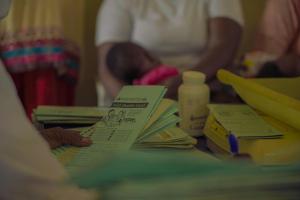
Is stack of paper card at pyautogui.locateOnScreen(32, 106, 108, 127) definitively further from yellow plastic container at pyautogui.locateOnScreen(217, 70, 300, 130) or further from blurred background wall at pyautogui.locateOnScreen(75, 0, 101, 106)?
blurred background wall at pyautogui.locateOnScreen(75, 0, 101, 106)

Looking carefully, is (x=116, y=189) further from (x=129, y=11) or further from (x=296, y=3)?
(x=296, y=3)

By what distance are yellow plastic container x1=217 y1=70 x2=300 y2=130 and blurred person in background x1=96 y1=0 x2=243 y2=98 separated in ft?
3.24

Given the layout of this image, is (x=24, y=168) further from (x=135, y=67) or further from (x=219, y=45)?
(x=219, y=45)

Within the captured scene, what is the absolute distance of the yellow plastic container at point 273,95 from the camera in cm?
98

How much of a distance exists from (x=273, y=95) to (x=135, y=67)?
1.02m

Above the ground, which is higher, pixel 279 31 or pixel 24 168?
pixel 24 168

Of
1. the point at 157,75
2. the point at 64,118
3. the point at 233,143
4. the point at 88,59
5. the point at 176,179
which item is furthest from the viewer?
the point at 88,59

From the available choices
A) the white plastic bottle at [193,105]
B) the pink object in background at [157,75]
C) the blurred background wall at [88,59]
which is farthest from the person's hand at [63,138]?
the blurred background wall at [88,59]

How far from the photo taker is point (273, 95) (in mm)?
1021

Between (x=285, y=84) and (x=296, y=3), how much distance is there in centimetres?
117

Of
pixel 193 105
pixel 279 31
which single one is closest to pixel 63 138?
pixel 193 105

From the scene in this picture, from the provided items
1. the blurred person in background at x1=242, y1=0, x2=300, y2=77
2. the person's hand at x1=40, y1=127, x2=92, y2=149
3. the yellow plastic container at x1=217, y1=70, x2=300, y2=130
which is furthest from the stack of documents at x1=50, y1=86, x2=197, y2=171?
the blurred person in background at x1=242, y1=0, x2=300, y2=77

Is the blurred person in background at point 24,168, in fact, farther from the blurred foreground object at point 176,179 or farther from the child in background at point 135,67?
Answer: the child in background at point 135,67

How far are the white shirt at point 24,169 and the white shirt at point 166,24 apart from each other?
1617 millimetres
